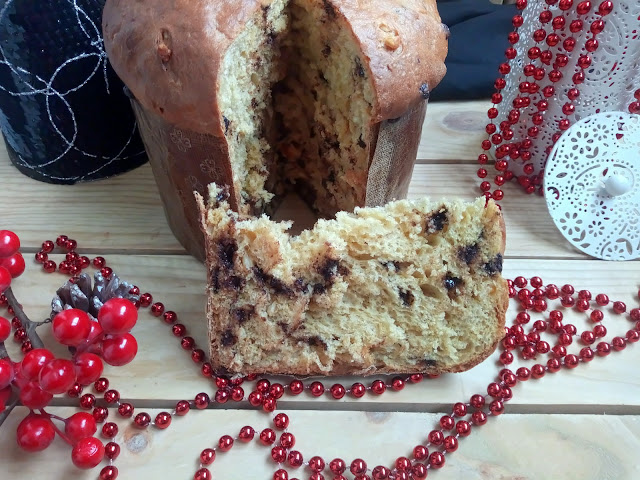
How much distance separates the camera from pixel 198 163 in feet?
3.82

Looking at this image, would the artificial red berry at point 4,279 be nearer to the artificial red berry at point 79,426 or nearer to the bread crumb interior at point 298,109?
the artificial red berry at point 79,426

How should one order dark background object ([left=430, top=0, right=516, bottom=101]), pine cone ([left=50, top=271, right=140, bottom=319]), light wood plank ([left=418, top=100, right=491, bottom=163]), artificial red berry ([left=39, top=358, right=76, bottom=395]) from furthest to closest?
1. dark background object ([left=430, top=0, right=516, bottom=101])
2. light wood plank ([left=418, top=100, right=491, bottom=163])
3. pine cone ([left=50, top=271, right=140, bottom=319])
4. artificial red berry ([left=39, top=358, right=76, bottom=395])

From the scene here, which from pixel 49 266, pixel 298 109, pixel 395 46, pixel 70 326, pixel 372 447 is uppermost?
pixel 395 46

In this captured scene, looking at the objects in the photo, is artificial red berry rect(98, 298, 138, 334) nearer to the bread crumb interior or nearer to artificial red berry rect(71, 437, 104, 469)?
artificial red berry rect(71, 437, 104, 469)

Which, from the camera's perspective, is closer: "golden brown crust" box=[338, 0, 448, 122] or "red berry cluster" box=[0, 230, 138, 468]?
"red berry cluster" box=[0, 230, 138, 468]

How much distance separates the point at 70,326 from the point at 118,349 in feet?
0.34

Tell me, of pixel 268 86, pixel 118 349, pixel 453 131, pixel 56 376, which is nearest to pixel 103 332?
pixel 118 349

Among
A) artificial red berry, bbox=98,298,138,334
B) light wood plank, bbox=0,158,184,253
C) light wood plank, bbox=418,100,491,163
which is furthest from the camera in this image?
light wood plank, bbox=418,100,491,163

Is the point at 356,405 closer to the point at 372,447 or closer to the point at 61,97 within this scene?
the point at 372,447

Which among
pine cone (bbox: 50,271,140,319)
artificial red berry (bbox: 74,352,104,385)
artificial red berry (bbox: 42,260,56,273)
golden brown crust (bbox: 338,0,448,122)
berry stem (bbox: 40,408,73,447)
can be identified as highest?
golden brown crust (bbox: 338,0,448,122)

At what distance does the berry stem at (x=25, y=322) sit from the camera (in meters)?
1.16

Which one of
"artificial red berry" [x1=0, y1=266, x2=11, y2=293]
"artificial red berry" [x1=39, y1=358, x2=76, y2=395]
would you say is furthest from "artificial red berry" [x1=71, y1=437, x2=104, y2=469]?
"artificial red berry" [x1=0, y1=266, x2=11, y2=293]

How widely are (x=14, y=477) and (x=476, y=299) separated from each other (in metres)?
0.87

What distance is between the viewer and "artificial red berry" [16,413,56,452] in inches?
39.9
